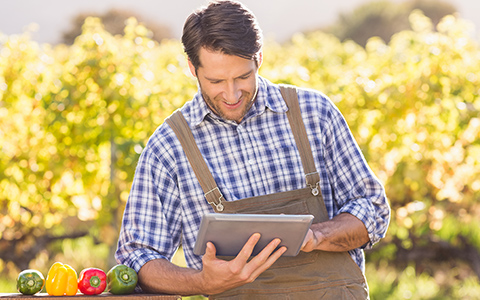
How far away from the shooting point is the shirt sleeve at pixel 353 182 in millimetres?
2002

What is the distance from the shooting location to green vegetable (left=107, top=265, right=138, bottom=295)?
1.82 meters

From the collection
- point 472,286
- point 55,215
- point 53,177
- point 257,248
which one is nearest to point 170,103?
point 53,177

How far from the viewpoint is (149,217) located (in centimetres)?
198

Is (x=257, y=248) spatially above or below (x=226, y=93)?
below

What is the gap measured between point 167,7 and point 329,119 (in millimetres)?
43975

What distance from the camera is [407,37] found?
18.6ft

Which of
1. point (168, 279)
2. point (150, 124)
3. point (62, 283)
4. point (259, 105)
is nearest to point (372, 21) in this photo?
point (150, 124)

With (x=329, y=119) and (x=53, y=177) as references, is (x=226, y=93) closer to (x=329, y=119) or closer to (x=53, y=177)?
(x=329, y=119)

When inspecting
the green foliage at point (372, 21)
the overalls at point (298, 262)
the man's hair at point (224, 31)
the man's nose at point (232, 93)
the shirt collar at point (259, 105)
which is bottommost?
the overalls at point (298, 262)

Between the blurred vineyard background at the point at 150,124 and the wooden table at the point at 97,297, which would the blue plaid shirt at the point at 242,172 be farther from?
the blurred vineyard background at the point at 150,124

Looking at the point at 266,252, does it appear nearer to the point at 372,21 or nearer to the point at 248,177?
the point at 248,177

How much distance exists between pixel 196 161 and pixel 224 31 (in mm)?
425

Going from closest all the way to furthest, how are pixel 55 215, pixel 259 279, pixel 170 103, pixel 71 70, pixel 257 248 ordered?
pixel 257 248
pixel 259 279
pixel 170 103
pixel 71 70
pixel 55 215

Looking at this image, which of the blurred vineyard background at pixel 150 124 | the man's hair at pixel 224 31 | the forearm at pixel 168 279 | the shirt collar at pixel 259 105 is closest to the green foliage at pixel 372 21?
the blurred vineyard background at pixel 150 124
